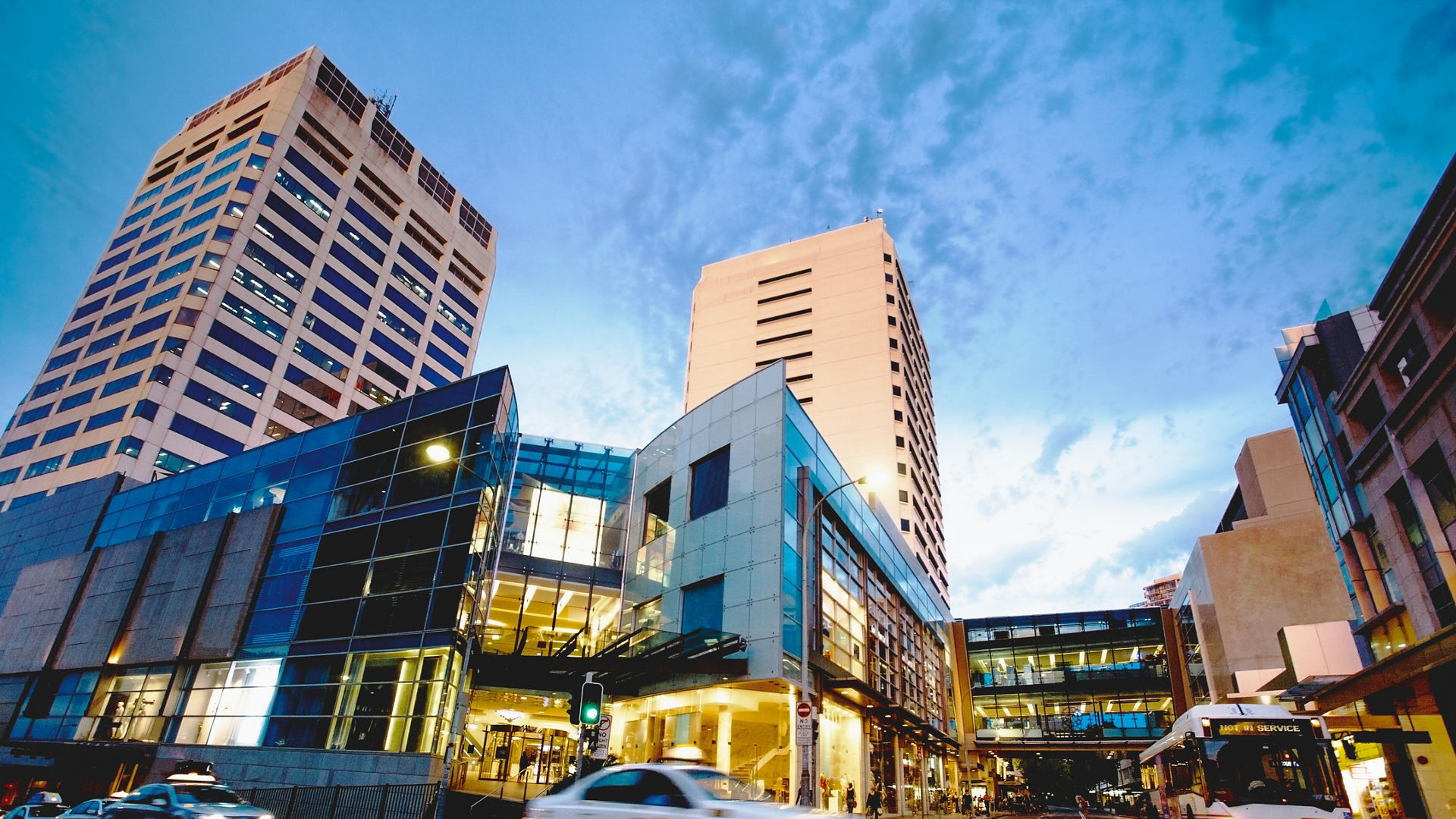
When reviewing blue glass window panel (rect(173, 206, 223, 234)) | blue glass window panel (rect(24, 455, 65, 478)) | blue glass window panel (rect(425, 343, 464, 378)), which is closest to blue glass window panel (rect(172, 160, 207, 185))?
blue glass window panel (rect(173, 206, 223, 234))

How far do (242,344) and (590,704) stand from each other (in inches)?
2625

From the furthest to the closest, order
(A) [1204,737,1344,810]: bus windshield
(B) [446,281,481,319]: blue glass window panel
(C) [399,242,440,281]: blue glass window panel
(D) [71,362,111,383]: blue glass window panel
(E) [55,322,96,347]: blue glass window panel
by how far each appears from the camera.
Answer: (B) [446,281,481,319]: blue glass window panel → (C) [399,242,440,281]: blue glass window panel → (E) [55,322,96,347]: blue glass window panel → (D) [71,362,111,383]: blue glass window panel → (A) [1204,737,1344,810]: bus windshield

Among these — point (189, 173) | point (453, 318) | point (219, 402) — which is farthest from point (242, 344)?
point (453, 318)

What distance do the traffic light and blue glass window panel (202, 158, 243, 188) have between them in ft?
263

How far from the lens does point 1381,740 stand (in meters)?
20.0

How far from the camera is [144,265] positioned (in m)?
71.1

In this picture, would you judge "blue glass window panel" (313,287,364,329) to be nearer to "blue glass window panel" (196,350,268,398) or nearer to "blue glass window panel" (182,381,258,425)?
"blue glass window panel" (196,350,268,398)

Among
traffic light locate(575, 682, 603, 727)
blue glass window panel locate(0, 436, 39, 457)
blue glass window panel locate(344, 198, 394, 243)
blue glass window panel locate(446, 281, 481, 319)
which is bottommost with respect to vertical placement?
traffic light locate(575, 682, 603, 727)

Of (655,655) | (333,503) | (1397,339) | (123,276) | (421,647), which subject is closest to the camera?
(1397,339)

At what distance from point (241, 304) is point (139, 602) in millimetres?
39966

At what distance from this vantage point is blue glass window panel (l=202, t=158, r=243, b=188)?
7294 cm

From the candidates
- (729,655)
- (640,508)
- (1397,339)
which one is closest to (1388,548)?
(1397,339)

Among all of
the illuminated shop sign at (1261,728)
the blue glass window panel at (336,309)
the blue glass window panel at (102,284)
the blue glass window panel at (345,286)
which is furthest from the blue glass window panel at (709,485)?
the blue glass window panel at (102,284)

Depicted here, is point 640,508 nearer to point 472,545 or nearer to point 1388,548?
point 472,545
